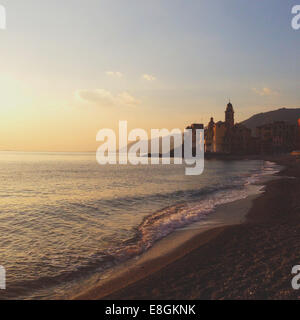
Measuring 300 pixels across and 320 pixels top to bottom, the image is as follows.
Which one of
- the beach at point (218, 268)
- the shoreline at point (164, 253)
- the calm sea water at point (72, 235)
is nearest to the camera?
the beach at point (218, 268)

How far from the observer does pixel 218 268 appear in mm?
8188

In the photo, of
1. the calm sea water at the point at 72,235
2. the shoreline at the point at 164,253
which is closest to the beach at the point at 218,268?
the shoreline at the point at 164,253

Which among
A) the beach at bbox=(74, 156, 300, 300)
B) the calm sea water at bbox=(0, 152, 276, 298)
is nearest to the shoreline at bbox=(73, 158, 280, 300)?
the beach at bbox=(74, 156, 300, 300)

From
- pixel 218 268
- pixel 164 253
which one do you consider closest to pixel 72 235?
pixel 164 253

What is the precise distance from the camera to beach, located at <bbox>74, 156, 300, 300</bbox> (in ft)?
21.9

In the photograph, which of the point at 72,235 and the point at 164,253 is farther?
the point at 72,235

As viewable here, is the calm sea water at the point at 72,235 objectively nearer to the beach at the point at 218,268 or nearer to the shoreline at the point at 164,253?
the shoreline at the point at 164,253

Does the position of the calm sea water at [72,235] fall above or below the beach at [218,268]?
below

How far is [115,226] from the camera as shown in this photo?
621 inches

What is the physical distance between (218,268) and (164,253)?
10.6 ft

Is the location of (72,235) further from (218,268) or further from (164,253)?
(218,268)

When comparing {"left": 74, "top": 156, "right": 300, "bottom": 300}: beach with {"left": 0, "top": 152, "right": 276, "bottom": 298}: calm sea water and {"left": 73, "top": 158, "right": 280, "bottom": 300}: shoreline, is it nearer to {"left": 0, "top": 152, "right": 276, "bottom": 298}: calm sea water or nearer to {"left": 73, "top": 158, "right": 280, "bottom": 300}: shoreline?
{"left": 73, "top": 158, "right": 280, "bottom": 300}: shoreline

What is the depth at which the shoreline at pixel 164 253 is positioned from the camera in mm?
7856
